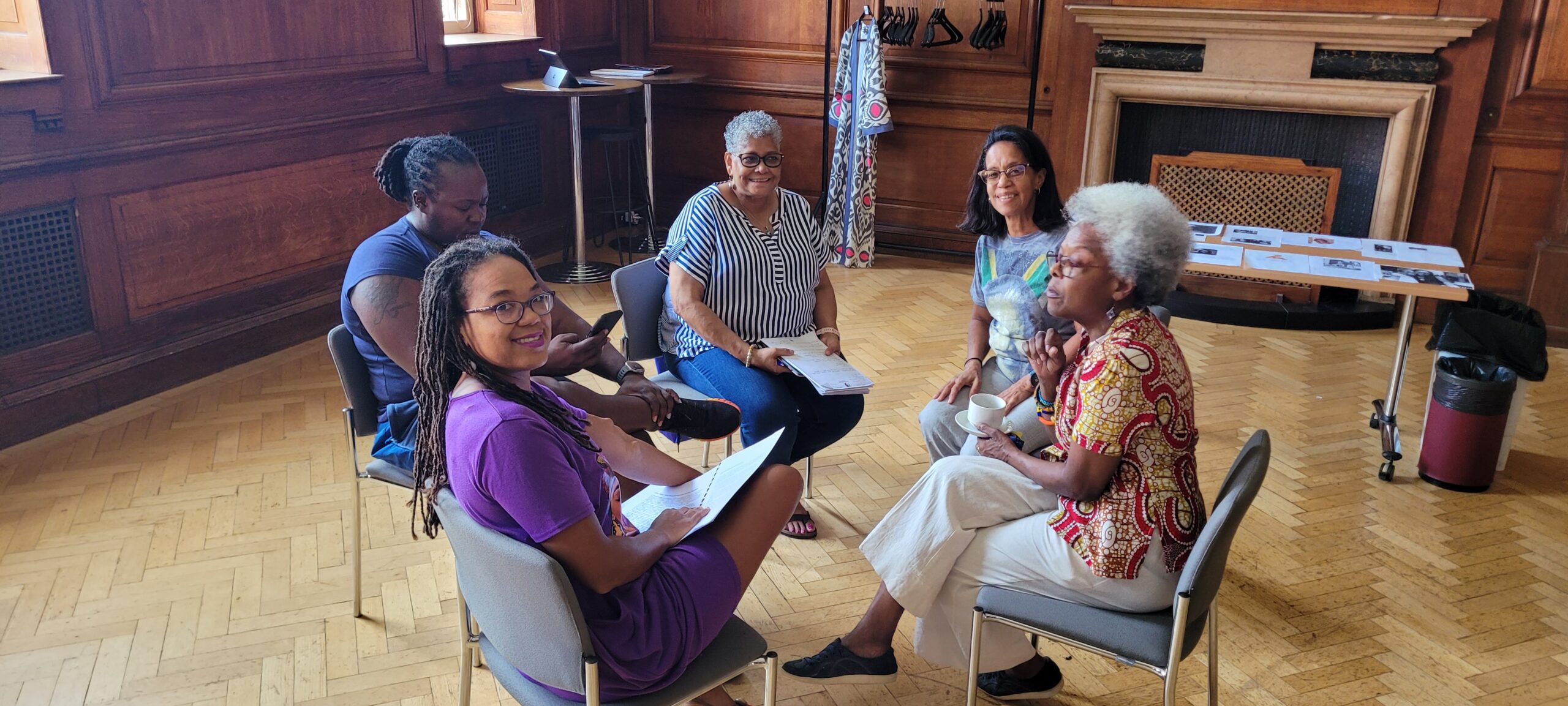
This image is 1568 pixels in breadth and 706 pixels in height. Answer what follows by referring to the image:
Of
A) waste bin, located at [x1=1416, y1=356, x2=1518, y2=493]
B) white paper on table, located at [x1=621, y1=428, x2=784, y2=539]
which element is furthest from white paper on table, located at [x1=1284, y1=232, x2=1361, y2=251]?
white paper on table, located at [x1=621, y1=428, x2=784, y2=539]

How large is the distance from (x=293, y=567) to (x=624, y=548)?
5.92 ft

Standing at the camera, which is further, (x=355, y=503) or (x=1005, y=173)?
(x=1005, y=173)

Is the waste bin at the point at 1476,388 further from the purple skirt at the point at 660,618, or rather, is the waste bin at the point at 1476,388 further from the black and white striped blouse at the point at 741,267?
the purple skirt at the point at 660,618

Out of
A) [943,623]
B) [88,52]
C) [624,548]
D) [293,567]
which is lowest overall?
[293,567]

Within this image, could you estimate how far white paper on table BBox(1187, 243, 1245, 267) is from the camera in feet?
12.6

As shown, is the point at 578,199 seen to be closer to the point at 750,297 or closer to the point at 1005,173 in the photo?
the point at 750,297

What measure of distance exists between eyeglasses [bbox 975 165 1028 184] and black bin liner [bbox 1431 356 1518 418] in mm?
1850

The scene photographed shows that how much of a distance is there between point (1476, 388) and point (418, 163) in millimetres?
3498

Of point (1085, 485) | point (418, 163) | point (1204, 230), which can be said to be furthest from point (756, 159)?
point (1204, 230)

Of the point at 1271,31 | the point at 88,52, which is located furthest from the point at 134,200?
the point at 1271,31

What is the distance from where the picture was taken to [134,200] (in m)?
4.48

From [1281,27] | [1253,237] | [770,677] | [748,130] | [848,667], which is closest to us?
[770,677]

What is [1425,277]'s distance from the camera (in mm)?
3764

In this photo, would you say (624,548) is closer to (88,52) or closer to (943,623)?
(943,623)
